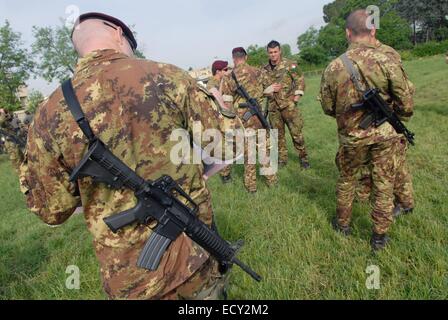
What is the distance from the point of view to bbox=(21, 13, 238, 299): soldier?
1509 millimetres

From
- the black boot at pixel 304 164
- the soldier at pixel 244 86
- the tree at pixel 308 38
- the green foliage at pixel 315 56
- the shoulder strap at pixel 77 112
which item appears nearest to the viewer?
the shoulder strap at pixel 77 112

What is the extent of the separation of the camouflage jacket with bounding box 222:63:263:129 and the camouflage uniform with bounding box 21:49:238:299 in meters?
3.69

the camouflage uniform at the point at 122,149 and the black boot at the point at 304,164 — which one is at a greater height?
the camouflage uniform at the point at 122,149

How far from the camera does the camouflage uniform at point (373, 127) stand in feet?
9.73

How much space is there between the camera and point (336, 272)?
2869 mm

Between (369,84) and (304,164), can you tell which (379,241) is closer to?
(369,84)

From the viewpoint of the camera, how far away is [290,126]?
6.22 m

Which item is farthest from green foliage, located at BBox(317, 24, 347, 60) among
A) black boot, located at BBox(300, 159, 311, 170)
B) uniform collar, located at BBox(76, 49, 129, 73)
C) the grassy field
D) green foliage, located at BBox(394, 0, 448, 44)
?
uniform collar, located at BBox(76, 49, 129, 73)

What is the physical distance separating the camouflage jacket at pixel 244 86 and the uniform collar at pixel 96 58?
384 centimetres

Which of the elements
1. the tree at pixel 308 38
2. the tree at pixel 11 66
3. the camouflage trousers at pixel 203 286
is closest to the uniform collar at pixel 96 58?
the camouflage trousers at pixel 203 286

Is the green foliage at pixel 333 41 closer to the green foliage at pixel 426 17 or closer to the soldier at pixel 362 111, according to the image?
the green foliage at pixel 426 17
